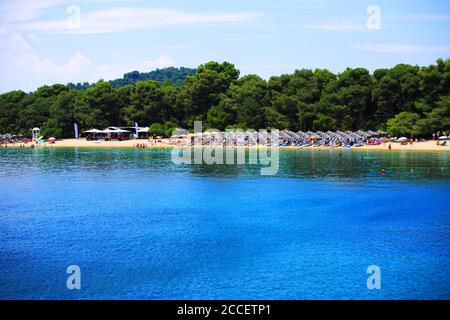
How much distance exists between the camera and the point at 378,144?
7544 cm

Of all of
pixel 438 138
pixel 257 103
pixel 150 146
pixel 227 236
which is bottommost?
pixel 227 236

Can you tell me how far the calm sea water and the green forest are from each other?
2972 cm

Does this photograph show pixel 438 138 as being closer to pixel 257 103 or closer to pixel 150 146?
pixel 257 103

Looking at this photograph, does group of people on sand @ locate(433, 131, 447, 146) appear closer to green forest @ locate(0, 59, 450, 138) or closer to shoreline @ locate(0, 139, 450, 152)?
shoreline @ locate(0, 139, 450, 152)

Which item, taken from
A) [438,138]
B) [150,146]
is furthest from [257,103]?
[438,138]

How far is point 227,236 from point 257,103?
63729mm

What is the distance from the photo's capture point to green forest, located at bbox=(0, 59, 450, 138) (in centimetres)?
7312

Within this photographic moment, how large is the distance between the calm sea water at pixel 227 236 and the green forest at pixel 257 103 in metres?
29.7

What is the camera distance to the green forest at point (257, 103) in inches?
2879

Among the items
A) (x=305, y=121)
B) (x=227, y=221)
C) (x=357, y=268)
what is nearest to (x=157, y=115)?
(x=305, y=121)

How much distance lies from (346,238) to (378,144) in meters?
53.7

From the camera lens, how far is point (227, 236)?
2478 cm

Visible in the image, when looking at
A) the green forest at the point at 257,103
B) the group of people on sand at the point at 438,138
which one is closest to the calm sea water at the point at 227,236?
the group of people on sand at the point at 438,138
